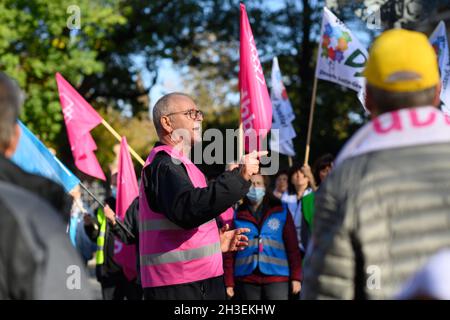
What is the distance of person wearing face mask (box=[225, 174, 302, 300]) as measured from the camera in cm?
760

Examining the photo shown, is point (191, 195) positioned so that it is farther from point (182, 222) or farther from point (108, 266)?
point (108, 266)

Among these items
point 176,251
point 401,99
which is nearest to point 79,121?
point 176,251

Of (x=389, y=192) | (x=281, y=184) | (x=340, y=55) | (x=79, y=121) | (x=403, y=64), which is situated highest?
(x=340, y=55)

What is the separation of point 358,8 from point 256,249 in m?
3.73

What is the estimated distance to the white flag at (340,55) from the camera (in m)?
9.67

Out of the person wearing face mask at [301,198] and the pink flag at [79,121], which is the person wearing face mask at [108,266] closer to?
the pink flag at [79,121]

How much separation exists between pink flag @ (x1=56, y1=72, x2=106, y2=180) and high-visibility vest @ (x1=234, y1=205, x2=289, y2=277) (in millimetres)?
2202

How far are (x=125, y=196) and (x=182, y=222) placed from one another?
162 inches

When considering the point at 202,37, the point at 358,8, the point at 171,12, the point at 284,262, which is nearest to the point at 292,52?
the point at 202,37

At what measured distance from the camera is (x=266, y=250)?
7.68 metres

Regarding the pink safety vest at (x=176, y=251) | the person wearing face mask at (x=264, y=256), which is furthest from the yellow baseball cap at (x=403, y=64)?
the person wearing face mask at (x=264, y=256)

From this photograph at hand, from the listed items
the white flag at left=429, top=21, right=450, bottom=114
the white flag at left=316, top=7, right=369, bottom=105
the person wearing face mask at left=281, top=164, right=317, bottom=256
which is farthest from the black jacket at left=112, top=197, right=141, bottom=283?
the white flag at left=429, top=21, right=450, bottom=114

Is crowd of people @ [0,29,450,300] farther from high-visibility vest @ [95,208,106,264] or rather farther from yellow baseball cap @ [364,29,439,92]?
high-visibility vest @ [95,208,106,264]
